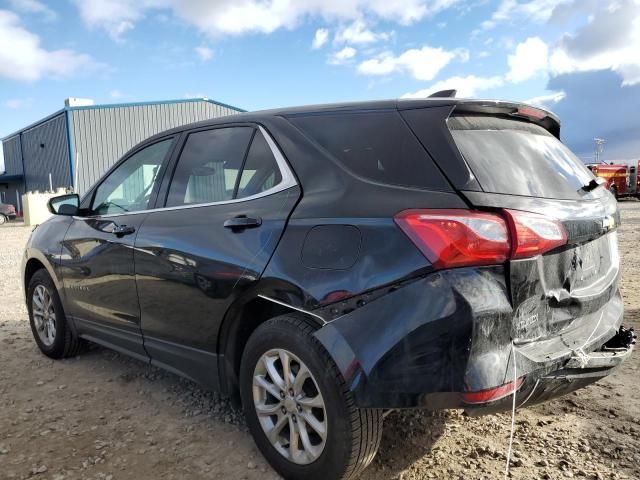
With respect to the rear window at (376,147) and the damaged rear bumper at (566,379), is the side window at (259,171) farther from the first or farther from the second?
the damaged rear bumper at (566,379)

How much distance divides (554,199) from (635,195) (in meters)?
32.3

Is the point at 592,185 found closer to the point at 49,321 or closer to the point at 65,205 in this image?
the point at 65,205

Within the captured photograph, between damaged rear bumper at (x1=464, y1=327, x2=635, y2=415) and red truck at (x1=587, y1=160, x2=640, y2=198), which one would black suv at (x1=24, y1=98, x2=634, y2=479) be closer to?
damaged rear bumper at (x1=464, y1=327, x2=635, y2=415)

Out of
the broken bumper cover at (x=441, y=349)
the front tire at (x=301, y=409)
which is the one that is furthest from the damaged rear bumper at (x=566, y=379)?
the front tire at (x=301, y=409)

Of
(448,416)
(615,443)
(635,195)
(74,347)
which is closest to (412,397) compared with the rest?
(448,416)

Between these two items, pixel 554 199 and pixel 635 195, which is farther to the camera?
pixel 635 195

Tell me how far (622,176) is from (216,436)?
31.8m

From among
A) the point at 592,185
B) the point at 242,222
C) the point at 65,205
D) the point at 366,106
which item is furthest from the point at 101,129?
the point at 592,185

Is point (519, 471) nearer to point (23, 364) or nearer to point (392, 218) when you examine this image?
point (392, 218)

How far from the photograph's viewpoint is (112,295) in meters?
3.41

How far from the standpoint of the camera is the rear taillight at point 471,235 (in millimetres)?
1896

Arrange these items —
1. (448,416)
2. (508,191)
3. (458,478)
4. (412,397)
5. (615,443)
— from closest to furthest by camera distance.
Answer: (412,397)
(508,191)
(458,478)
(615,443)
(448,416)

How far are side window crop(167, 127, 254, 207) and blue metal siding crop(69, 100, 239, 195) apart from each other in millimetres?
24230

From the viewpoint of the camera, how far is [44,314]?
438 centimetres
